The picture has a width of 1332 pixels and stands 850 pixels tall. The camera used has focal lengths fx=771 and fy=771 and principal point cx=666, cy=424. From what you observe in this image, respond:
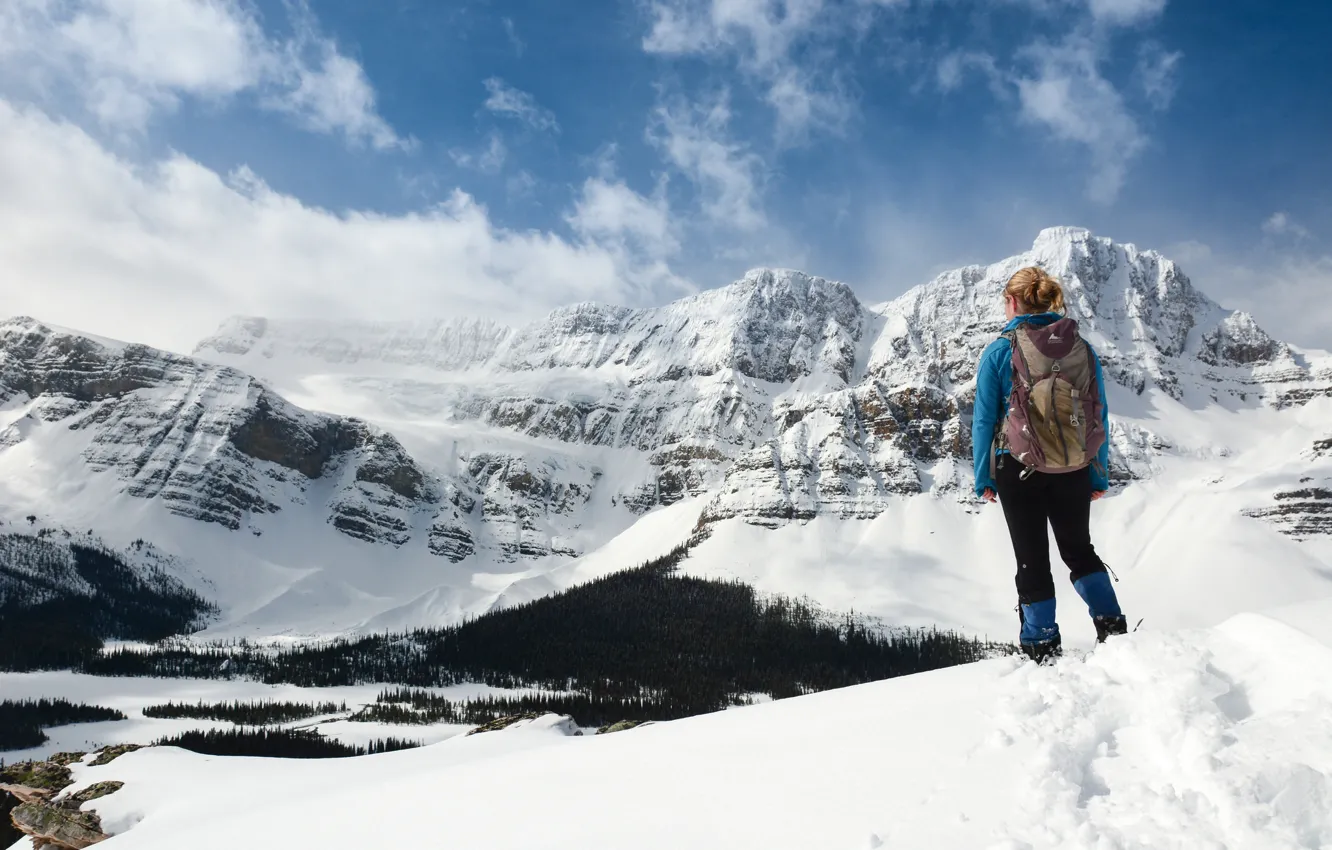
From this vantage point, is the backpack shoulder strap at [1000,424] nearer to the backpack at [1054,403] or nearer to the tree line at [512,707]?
the backpack at [1054,403]

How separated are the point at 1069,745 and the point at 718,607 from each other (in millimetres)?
138794

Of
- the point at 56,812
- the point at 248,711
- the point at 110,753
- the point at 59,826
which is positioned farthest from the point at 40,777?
the point at 248,711

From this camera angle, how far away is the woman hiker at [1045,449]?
4.96 metres

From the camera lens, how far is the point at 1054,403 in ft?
16.3

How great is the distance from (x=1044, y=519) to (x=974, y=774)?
237 cm

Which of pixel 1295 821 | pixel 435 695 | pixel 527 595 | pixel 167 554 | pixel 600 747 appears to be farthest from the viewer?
pixel 167 554

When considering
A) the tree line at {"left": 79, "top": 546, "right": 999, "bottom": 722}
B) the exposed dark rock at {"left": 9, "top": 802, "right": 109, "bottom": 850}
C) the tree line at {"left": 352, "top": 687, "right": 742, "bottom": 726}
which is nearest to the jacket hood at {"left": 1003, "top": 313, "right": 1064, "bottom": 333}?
the exposed dark rock at {"left": 9, "top": 802, "right": 109, "bottom": 850}

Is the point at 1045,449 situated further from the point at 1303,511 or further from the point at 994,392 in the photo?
the point at 1303,511

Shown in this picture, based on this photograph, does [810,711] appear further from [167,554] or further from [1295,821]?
[167,554]

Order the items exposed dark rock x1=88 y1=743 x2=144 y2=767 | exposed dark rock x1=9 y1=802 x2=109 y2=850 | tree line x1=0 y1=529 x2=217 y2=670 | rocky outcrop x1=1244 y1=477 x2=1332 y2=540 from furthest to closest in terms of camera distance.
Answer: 1. rocky outcrop x1=1244 y1=477 x2=1332 y2=540
2. tree line x1=0 y1=529 x2=217 y2=670
3. exposed dark rock x1=88 y1=743 x2=144 y2=767
4. exposed dark rock x1=9 y1=802 x2=109 y2=850

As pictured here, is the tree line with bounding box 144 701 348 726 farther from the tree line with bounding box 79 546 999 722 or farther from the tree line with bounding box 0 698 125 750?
the tree line with bounding box 79 546 999 722

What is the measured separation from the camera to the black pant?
5074 mm

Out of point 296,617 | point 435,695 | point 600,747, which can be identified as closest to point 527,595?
point 296,617

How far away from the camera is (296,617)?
18775 centimetres
